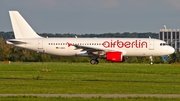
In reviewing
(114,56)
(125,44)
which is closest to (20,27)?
(114,56)

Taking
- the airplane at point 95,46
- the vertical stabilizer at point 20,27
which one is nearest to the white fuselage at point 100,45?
the airplane at point 95,46

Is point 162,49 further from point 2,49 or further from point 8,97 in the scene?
point 8,97

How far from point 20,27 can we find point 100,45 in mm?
9570

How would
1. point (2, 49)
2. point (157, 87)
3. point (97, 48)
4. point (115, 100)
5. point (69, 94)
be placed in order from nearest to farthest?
point (115, 100) → point (69, 94) → point (157, 87) → point (97, 48) → point (2, 49)

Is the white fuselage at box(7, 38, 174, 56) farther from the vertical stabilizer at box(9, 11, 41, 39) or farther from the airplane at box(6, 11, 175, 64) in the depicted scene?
the vertical stabilizer at box(9, 11, 41, 39)

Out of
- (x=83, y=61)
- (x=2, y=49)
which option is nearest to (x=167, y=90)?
(x=83, y=61)

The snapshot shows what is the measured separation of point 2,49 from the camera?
77.3 metres

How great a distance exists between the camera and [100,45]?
200ft

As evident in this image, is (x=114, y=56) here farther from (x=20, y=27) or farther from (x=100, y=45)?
(x=20, y=27)

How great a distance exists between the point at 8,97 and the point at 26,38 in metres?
40.1

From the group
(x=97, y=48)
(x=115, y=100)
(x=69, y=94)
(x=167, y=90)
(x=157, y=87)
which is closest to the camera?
(x=115, y=100)

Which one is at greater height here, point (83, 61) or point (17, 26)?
point (17, 26)

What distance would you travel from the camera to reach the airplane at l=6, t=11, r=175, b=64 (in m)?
60.2

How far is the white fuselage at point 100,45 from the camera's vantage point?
6034cm
